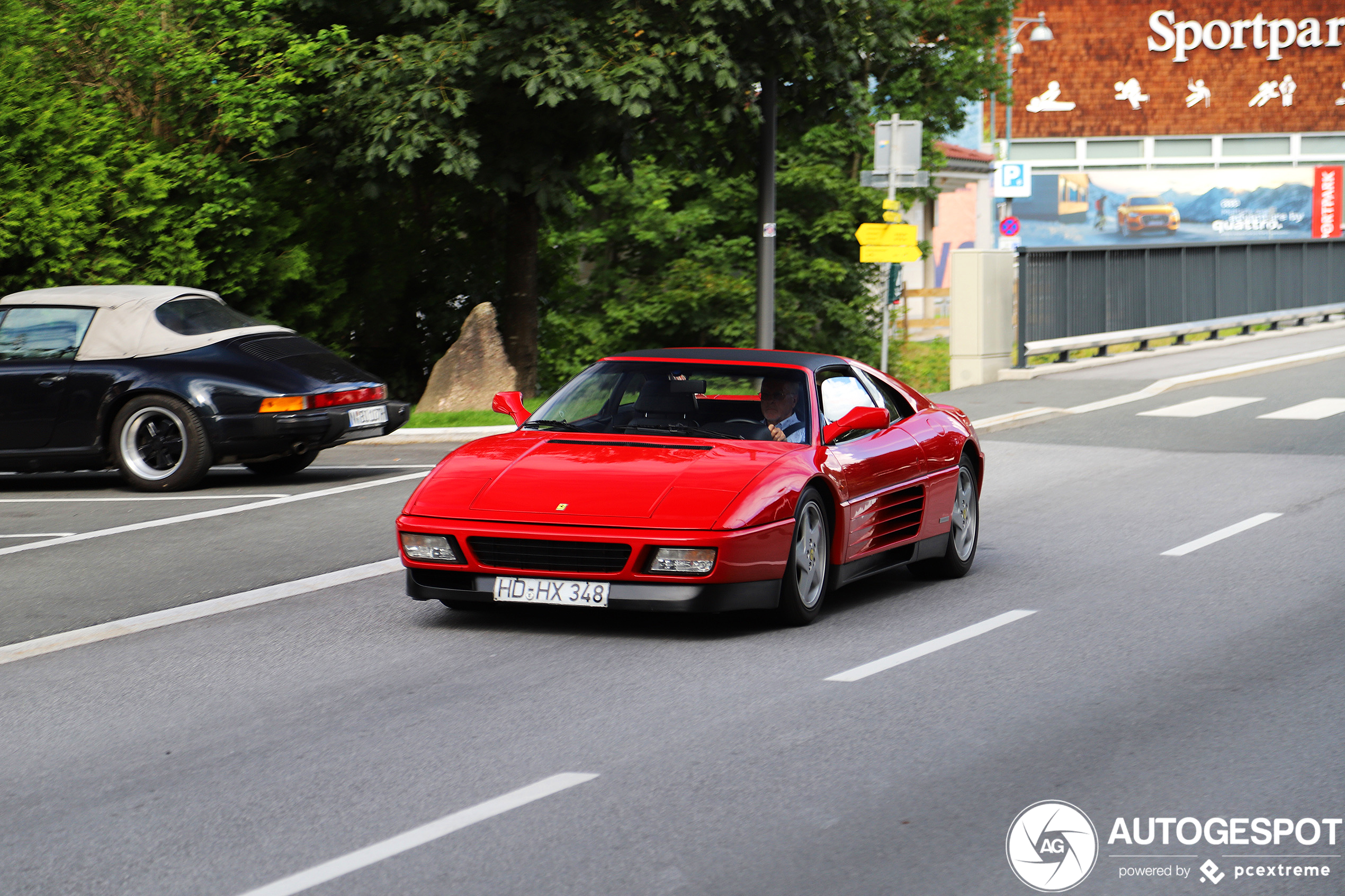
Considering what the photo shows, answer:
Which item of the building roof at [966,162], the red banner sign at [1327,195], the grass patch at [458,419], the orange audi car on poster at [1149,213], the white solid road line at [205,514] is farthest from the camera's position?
the orange audi car on poster at [1149,213]


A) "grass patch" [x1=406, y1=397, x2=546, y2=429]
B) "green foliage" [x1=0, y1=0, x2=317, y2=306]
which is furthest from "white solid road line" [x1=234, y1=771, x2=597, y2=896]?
"green foliage" [x1=0, y1=0, x2=317, y2=306]

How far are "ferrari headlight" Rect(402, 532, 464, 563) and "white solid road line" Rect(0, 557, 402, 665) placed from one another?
134 centimetres

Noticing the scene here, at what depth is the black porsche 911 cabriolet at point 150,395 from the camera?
45.5 feet

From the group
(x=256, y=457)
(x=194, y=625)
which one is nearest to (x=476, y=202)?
(x=256, y=457)

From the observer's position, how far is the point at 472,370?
21.3 metres

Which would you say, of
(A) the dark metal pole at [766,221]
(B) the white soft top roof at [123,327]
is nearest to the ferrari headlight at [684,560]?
(B) the white soft top roof at [123,327]

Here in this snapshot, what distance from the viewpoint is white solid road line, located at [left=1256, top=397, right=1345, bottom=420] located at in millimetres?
20062

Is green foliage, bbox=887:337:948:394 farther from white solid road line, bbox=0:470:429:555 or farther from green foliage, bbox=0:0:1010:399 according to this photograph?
white solid road line, bbox=0:470:429:555

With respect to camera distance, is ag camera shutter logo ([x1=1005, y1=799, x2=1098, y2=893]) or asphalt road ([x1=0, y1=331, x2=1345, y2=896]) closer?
ag camera shutter logo ([x1=1005, y1=799, x2=1098, y2=893])

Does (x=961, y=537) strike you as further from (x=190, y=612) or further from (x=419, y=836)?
(x=419, y=836)

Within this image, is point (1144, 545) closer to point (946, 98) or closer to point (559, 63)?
point (559, 63)

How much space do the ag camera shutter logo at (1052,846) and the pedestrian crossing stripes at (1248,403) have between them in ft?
51.5

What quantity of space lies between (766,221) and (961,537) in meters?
12.1

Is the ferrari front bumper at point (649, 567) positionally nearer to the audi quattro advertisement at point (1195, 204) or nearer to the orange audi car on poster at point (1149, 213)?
the audi quattro advertisement at point (1195, 204)
